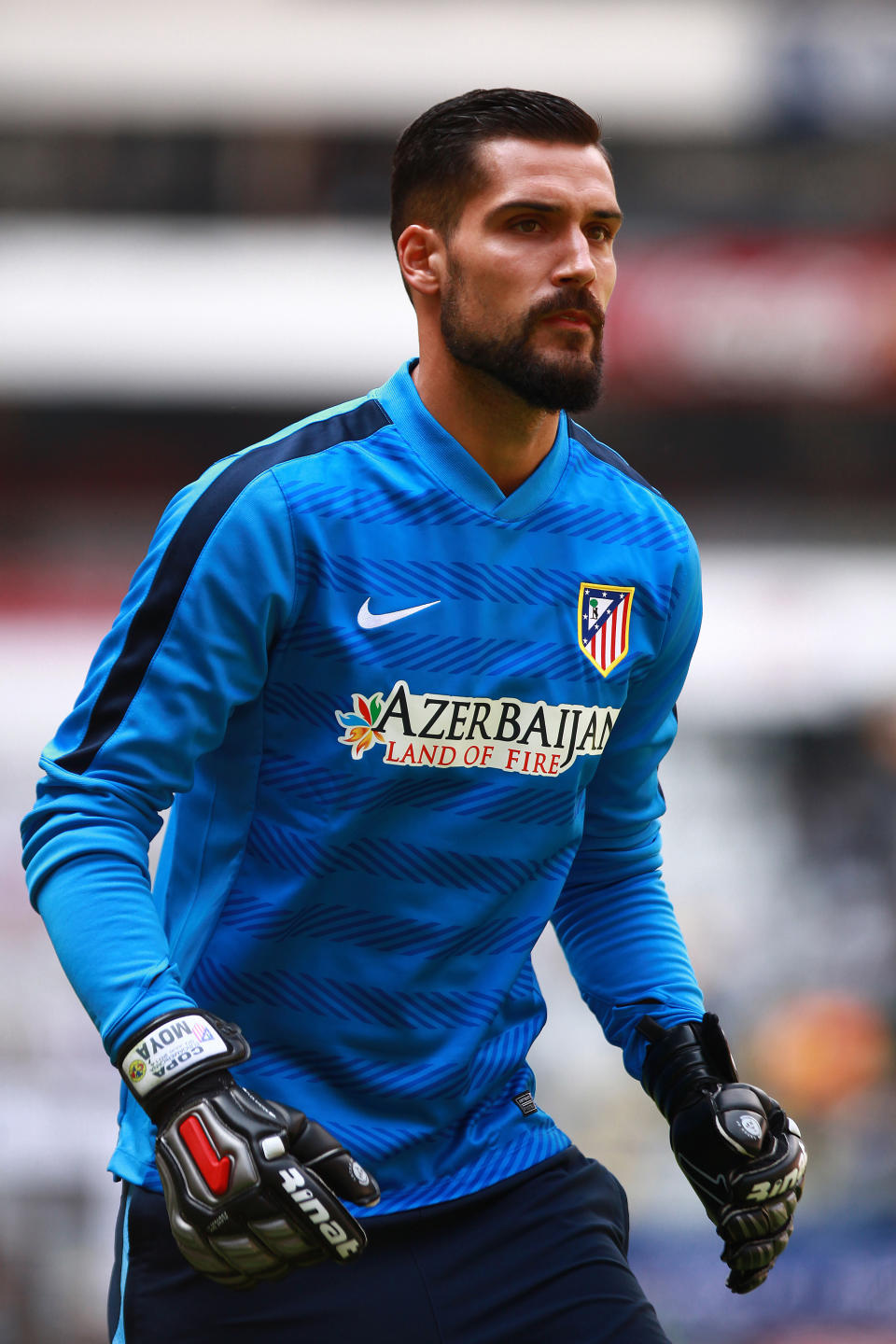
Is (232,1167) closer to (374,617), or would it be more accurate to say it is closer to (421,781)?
(421,781)

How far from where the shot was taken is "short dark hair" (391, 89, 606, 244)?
98.8 inches

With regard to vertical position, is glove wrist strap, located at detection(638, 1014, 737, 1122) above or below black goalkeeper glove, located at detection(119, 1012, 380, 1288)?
below

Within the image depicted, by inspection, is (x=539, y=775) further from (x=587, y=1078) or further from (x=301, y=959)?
(x=587, y=1078)

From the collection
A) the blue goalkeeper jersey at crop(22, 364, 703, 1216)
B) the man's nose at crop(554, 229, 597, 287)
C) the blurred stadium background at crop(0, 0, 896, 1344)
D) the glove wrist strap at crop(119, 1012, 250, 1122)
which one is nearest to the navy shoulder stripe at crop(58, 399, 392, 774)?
the blue goalkeeper jersey at crop(22, 364, 703, 1216)

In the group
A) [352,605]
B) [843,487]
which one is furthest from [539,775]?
[843,487]

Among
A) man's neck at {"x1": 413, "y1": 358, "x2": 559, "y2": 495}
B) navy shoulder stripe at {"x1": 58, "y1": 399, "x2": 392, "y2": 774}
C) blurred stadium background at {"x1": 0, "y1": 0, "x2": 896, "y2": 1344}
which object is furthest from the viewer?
blurred stadium background at {"x1": 0, "y1": 0, "x2": 896, "y2": 1344}

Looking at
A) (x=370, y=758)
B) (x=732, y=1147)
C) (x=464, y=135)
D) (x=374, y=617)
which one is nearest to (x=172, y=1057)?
(x=370, y=758)

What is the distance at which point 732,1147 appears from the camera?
248 cm

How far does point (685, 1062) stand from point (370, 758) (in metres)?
0.70

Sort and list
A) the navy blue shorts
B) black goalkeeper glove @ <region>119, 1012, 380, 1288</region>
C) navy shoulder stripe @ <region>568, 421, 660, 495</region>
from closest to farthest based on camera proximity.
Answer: black goalkeeper glove @ <region>119, 1012, 380, 1288</region>
the navy blue shorts
navy shoulder stripe @ <region>568, 421, 660, 495</region>

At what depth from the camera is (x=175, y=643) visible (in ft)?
7.25

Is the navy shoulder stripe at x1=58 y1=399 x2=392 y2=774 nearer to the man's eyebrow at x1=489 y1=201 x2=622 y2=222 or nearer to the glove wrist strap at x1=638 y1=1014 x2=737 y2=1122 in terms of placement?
the man's eyebrow at x1=489 y1=201 x2=622 y2=222

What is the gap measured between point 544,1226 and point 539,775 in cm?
63

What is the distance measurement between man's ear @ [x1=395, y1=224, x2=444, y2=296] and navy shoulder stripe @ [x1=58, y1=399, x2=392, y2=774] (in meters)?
0.40
